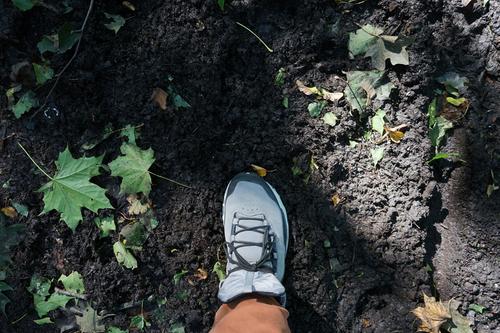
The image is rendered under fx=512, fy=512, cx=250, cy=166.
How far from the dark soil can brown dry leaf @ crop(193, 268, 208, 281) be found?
0.06 feet

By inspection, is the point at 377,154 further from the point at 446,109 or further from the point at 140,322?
the point at 140,322

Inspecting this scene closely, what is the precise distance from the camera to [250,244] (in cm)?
243

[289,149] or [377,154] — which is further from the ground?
[377,154]

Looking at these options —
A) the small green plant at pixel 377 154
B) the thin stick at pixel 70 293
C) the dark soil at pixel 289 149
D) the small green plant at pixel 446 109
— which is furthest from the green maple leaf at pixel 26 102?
the small green plant at pixel 446 109

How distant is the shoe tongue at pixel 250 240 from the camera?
7.93 feet

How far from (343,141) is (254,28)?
2.21 feet

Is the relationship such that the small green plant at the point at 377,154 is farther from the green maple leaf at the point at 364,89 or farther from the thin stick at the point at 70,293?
the thin stick at the point at 70,293

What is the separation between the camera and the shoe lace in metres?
2.36

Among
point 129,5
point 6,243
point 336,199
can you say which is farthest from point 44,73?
point 336,199

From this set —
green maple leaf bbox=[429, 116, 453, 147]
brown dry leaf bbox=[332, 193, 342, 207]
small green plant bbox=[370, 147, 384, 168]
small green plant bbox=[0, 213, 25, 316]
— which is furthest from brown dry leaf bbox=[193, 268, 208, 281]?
green maple leaf bbox=[429, 116, 453, 147]

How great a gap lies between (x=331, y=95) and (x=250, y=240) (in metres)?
0.78

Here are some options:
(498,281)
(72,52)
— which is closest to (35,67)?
(72,52)

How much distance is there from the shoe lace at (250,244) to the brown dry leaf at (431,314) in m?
0.71

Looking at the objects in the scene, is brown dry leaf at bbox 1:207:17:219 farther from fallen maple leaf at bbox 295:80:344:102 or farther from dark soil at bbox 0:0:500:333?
fallen maple leaf at bbox 295:80:344:102
